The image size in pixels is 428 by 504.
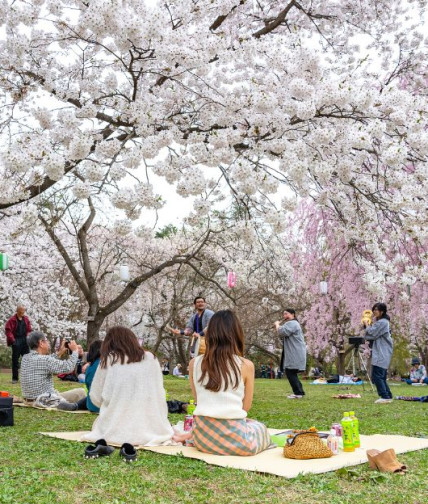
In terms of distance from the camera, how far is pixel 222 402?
4520 millimetres

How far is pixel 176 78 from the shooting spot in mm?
6688

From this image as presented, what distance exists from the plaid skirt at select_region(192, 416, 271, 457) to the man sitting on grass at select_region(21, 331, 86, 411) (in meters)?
2.67

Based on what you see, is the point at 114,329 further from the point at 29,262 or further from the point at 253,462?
the point at 29,262

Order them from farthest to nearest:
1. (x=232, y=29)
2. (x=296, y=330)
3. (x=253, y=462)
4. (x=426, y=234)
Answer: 1. (x=296, y=330)
2. (x=232, y=29)
3. (x=426, y=234)
4. (x=253, y=462)

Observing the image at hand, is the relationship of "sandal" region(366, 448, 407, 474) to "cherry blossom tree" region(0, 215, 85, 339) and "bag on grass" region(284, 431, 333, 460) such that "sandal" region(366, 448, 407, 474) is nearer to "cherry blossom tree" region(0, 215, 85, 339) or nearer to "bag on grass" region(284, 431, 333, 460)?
"bag on grass" region(284, 431, 333, 460)

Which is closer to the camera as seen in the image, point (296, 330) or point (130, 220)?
point (130, 220)

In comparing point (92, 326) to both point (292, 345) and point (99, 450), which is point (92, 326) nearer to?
point (292, 345)

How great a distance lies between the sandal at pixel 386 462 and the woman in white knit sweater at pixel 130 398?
1.70 meters

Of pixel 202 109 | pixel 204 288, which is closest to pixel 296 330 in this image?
pixel 202 109

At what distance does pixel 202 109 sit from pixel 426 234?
3040 millimetres

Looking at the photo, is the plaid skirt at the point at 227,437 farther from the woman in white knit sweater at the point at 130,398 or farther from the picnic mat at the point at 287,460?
the woman in white knit sweater at the point at 130,398

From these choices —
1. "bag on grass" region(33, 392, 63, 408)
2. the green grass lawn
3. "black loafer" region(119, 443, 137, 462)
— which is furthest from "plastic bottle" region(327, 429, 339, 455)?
"bag on grass" region(33, 392, 63, 408)

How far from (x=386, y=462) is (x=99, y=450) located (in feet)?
6.45

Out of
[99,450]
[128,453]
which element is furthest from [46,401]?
[128,453]
